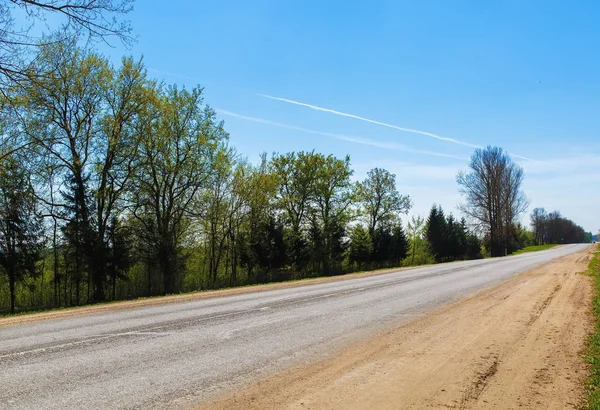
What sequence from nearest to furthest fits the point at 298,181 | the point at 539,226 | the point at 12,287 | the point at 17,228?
the point at 12,287
the point at 17,228
the point at 298,181
the point at 539,226

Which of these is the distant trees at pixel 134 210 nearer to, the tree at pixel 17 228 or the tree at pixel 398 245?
the tree at pixel 17 228

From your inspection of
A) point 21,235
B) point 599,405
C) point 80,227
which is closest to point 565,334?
point 599,405

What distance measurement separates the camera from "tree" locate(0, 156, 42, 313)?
23.4 m

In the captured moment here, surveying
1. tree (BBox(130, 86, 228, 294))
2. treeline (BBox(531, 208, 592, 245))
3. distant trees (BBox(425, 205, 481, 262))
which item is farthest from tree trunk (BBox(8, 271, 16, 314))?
treeline (BBox(531, 208, 592, 245))

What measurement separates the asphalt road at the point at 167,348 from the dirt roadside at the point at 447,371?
2.02 ft

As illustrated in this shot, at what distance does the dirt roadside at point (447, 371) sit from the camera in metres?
5.14

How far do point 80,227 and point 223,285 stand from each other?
12.1m

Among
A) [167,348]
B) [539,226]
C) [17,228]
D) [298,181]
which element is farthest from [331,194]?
[539,226]

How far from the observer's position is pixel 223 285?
112 ft

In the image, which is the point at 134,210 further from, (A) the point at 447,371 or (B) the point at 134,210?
(A) the point at 447,371

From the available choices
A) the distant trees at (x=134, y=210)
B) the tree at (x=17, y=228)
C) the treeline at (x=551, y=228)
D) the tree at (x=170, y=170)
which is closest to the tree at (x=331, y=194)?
the distant trees at (x=134, y=210)

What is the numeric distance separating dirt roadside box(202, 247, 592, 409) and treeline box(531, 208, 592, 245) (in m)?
153

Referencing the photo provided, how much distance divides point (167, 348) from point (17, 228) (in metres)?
21.6

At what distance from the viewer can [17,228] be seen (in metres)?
24.4
